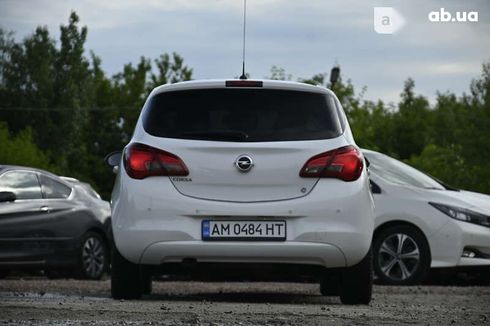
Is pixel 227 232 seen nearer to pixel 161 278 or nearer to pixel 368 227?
pixel 368 227

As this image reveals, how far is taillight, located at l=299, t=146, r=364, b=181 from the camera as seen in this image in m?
9.82

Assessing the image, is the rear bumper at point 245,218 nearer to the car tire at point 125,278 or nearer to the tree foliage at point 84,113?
the car tire at point 125,278

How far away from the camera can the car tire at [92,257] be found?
56.4ft

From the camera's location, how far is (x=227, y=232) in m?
9.77

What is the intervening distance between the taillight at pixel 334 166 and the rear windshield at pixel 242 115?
0.20 meters

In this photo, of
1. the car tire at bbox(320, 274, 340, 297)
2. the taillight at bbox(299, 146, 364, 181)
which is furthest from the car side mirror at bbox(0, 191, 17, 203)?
the taillight at bbox(299, 146, 364, 181)

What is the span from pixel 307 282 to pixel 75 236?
3074 mm

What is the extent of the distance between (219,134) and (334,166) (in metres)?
0.88

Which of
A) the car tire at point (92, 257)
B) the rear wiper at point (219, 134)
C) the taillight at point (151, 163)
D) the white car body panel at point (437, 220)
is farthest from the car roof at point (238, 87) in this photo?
the car tire at point (92, 257)

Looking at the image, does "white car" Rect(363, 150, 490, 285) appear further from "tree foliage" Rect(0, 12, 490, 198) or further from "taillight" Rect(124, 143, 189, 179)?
"tree foliage" Rect(0, 12, 490, 198)

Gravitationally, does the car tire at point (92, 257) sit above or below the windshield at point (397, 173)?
below

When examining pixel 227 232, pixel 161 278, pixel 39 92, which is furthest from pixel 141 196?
pixel 39 92

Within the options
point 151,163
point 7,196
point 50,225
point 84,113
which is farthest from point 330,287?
point 84,113

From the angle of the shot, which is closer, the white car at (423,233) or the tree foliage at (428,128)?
the white car at (423,233)
